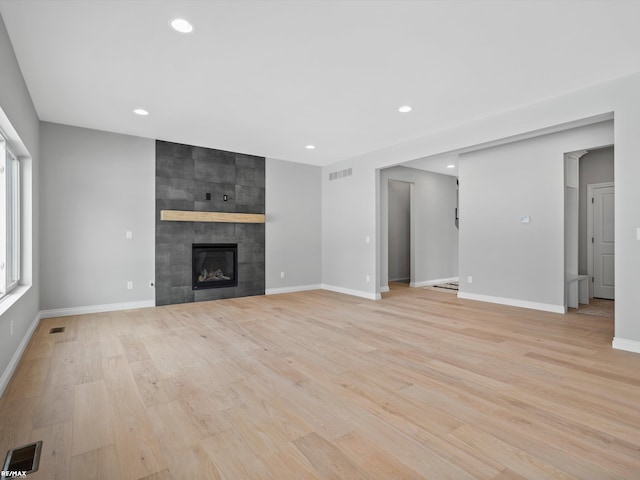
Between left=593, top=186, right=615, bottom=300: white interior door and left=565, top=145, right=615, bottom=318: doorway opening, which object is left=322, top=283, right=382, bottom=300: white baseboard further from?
left=593, top=186, right=615, bottom=300: white interior door

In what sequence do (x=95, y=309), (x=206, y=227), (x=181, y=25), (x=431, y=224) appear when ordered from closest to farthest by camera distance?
(x=181, y=25), (x=95, y=309), (x=206, y=227), (x=431, y=224)

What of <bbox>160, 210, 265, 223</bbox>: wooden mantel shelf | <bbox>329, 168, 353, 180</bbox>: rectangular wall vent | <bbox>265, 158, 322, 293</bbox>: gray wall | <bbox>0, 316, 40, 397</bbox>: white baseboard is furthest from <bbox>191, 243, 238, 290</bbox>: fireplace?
<bbox>329, 168, 353, 180</bbox>: rectangular wall vent

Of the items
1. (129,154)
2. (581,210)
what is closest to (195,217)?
(129,154)

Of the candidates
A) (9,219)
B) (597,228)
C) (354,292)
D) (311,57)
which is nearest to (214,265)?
(354,292)

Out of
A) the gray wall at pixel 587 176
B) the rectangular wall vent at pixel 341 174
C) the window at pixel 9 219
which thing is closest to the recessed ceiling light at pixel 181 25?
the window at pixel 9 219

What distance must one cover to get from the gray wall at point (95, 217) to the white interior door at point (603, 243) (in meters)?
8.14

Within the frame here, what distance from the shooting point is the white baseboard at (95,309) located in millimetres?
4695

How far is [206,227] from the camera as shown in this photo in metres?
6.01

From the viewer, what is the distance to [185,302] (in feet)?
18.8

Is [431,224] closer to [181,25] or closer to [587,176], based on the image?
[587,176]

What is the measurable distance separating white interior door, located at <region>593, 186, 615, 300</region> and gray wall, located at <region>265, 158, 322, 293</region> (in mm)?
5443

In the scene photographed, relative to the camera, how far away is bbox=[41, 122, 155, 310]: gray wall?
4734 mm

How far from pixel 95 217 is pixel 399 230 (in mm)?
A: 6601

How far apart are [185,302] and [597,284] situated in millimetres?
7693
